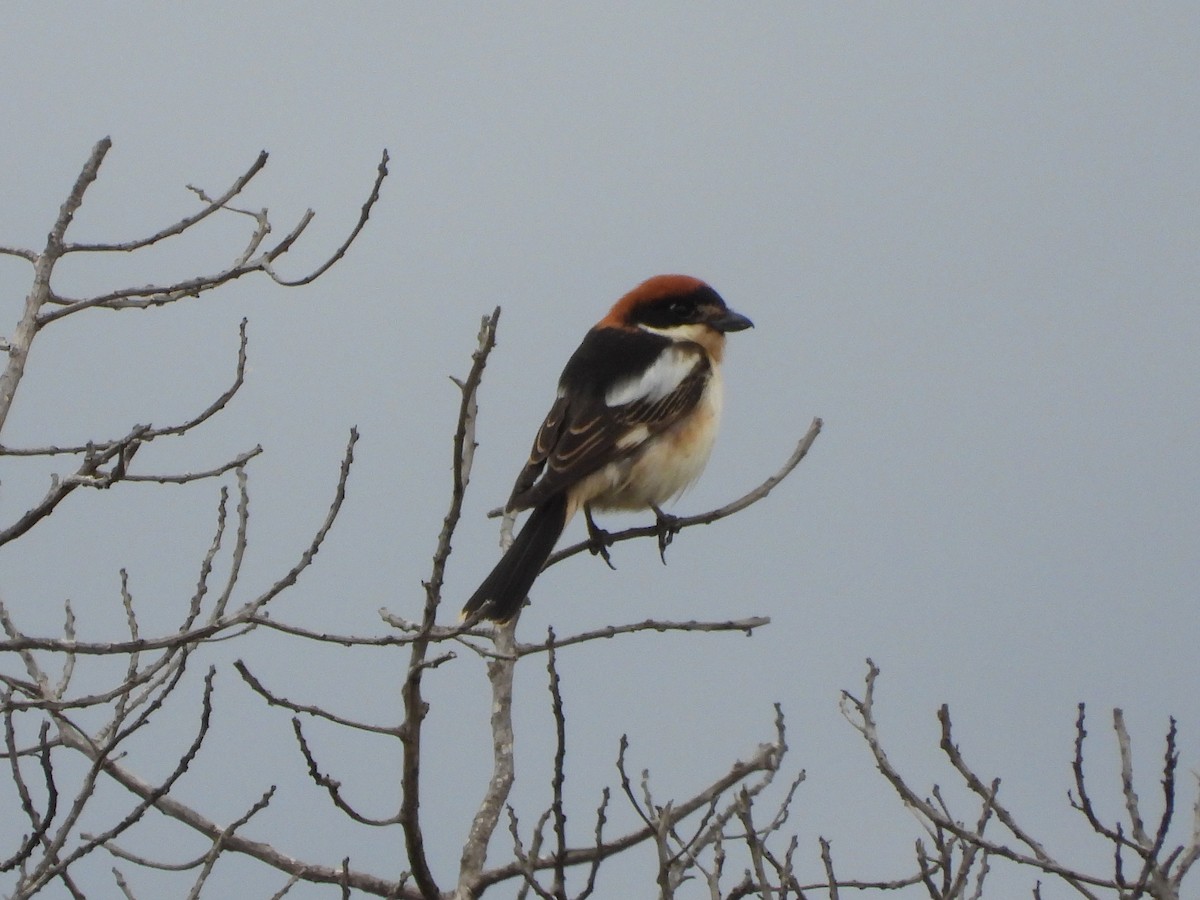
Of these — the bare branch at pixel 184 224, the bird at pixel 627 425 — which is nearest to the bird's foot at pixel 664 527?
the bird at pixel 627 425

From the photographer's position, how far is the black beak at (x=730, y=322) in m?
7.17

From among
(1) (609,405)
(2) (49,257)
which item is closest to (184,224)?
(2) (49,257)

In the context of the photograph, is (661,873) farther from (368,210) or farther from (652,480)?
(652,480)

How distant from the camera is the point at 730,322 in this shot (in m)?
7.18

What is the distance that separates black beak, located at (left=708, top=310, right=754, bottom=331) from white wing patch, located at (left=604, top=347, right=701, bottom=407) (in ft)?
1.12

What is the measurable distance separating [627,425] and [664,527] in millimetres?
427

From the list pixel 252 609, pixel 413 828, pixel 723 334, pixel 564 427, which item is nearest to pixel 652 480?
pixel 564 427

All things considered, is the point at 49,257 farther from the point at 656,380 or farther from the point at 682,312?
the point at 682,312

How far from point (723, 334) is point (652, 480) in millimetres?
Answer: 1107

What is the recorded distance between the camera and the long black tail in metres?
5.32

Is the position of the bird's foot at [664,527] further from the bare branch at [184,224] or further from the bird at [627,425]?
the bare branch at [184,224]

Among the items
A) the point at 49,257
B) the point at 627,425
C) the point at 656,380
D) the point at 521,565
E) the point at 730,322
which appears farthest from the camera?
the point at 730,322

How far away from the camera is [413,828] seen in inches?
159

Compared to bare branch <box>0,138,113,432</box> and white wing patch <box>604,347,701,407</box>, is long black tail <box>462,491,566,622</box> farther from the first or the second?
bare branch <box>0,138,113,432</box>
